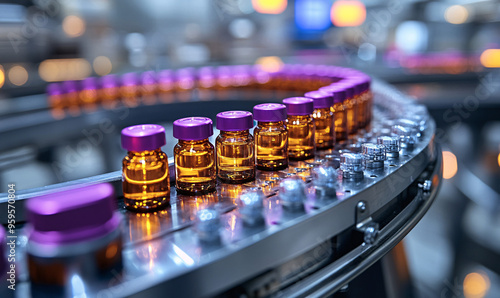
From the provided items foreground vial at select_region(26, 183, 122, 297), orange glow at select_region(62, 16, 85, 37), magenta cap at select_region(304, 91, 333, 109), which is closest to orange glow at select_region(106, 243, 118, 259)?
foreground vial at select_region(26, 183, 122, 297)

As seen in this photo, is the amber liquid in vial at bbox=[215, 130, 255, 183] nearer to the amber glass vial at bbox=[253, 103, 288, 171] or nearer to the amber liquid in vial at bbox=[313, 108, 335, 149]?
the amber glass vial at bbox=[253, 103, 288, 171]

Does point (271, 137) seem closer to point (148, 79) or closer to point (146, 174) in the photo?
→ point (146, 174)

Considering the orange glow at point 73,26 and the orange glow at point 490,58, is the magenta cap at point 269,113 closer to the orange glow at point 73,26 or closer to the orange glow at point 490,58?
the orange glow at point 73,26

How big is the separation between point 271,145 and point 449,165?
259 centimetres

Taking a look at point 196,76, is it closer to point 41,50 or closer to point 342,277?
point 41,50

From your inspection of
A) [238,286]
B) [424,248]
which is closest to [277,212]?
[238,286]

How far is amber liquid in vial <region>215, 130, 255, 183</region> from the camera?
33.3 inches

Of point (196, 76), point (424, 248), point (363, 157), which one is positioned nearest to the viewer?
point (363, 157)

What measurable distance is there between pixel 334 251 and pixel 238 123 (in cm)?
33

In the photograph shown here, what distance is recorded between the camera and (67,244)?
0.52m

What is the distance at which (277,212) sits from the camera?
27.4 inches

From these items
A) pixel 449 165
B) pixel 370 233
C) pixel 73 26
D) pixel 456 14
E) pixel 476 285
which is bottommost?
pixel 476 285

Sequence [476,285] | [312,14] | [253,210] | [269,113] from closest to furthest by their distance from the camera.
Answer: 1. [253,210]
2. [269,113]
3. [476,285]
4. [312,14]

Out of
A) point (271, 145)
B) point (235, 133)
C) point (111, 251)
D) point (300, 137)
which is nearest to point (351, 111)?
point (300, 137)
